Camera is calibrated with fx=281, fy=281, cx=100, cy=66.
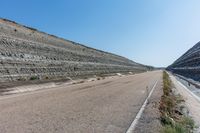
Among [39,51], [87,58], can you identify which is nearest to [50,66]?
[39,51]

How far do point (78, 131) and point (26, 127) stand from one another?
1843mm

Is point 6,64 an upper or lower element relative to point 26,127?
upper

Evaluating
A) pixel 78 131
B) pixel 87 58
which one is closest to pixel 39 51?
pixel 87 58

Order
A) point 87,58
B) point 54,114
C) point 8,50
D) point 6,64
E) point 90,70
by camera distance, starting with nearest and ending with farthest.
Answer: point 54,114
point 6,64
point 8,50
point 90,70
point 87,58

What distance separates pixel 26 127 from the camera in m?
9.31

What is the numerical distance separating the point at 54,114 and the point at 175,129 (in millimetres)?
5315

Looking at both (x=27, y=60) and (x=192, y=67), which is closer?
(x=27, y=60)

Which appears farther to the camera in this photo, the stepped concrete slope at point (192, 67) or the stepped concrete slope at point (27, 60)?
the stepped concrete slope at point (192, 67)

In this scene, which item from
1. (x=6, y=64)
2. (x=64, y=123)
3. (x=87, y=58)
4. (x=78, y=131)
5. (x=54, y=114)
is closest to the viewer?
(x=78, y=131)

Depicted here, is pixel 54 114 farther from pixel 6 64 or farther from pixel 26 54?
pixel 26 54

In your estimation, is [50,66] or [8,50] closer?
[8,50]

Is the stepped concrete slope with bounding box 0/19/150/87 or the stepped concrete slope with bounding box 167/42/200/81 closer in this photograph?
the stepped concrete slope with bounding box 0/19/150/87

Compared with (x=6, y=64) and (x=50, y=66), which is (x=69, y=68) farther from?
(x=6, y=64)

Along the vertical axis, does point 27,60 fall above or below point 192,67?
below
